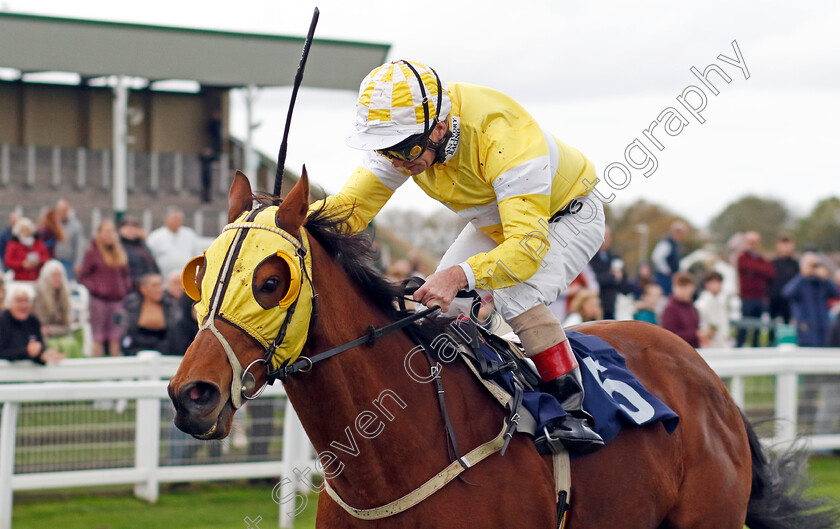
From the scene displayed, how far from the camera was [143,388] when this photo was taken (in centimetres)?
550

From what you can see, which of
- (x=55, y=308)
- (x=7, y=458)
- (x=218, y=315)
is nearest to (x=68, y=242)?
(x=55, y=308)

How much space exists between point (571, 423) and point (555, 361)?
0.23 meters

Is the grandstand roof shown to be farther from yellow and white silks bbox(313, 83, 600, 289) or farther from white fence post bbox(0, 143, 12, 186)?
yellow and white silks bbox(313, 83, 600, 289)

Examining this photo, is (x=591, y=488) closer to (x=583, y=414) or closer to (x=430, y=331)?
(x=583, y=414)

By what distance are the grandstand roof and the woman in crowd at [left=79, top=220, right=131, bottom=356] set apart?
523 centimetres

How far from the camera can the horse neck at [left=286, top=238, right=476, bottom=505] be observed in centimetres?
269

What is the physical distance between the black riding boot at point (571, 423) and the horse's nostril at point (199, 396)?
1114mm

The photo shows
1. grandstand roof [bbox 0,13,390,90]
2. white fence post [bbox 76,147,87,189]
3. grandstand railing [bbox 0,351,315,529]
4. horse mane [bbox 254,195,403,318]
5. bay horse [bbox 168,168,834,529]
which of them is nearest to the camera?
bay horse [bbox 168,168,834,529]

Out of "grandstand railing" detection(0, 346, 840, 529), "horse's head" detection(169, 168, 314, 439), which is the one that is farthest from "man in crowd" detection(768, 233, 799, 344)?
"horse's head" detection(169, 168, 314, 439)

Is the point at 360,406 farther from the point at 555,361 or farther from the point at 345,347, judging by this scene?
the point at 555,361

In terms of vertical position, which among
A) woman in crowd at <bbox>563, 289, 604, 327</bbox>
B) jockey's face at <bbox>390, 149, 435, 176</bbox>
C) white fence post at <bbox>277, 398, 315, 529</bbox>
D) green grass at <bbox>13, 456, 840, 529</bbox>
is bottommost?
green grass at <bbox>13, 456, 840, 529</bbox>

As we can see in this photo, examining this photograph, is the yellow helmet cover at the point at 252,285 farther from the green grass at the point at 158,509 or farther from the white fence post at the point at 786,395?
the white fence post at the point at 786,395

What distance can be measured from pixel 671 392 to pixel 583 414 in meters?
0.65

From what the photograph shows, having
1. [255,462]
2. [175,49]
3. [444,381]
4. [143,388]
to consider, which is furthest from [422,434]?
[175,49]
